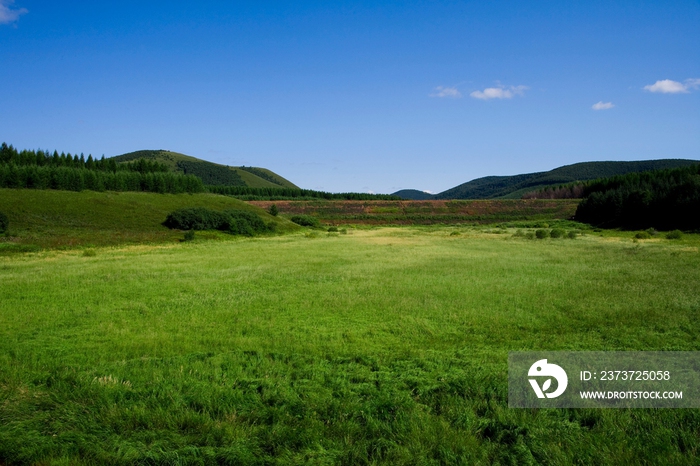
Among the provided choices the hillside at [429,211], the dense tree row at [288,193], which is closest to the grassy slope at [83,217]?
the hillside at [429,211]

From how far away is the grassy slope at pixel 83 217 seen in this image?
42.5 m

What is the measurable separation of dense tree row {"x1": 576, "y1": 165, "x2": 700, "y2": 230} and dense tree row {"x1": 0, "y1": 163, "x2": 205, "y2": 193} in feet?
260

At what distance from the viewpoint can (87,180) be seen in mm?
72062

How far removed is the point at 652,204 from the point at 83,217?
82711mm

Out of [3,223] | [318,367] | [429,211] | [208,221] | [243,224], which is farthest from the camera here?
[429,211]

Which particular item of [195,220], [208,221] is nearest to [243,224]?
[208,221]

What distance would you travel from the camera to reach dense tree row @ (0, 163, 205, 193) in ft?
211

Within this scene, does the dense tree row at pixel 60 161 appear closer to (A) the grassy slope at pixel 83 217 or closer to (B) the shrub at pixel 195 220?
(A) the grassy slope at pixel 83 217

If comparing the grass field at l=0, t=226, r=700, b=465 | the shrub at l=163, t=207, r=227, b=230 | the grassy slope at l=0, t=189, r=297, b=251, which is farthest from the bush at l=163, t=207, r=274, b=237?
the grass field at l=0, t=226, r=700, b=465

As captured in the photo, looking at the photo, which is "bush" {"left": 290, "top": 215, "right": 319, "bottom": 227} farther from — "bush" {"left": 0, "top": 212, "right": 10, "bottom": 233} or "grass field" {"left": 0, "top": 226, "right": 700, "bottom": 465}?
"grass field" {"left": 0, "top": 226, "right": 700, "bottom": 465}

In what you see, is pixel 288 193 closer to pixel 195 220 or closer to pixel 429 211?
pixel 429 211

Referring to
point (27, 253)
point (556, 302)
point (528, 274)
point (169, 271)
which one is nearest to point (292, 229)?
point (27, 253)

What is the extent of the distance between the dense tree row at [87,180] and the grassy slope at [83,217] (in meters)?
3.83

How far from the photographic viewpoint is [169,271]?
21750 mm
